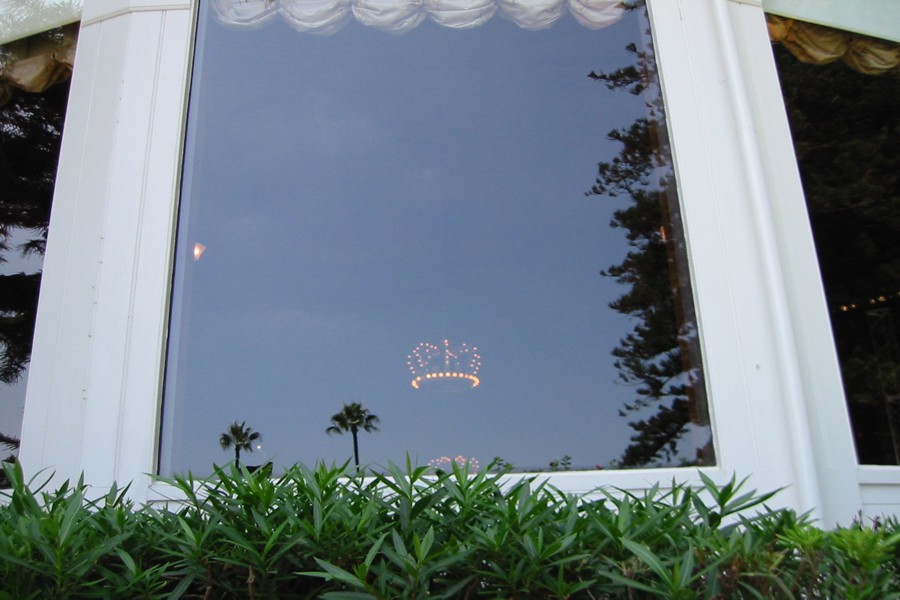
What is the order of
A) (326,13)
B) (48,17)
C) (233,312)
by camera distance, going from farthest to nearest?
(233,312)
(326,13)
(48,17)

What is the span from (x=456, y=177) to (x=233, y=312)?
4.37ft

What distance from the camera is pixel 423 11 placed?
112 inches

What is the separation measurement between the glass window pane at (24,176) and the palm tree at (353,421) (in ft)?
4.07

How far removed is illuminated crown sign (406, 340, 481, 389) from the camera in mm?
3613

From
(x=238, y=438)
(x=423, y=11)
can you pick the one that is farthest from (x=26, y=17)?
(x=238, y=438)

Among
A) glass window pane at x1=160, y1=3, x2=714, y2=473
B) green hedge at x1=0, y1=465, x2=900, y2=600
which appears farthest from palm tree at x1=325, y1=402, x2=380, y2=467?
green hedge at x1=0, y1=465, x2=900, y2=600

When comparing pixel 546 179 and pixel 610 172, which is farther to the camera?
pixel 546 179

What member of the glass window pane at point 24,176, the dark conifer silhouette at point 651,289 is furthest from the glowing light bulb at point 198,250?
the dark conifer silhouette at point 651,289

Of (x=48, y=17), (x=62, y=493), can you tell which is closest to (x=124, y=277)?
(x=62, y=493)

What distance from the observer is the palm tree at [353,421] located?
3336 millimetres

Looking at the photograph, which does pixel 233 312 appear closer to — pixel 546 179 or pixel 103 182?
pixel 103 182

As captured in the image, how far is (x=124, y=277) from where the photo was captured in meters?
1.99

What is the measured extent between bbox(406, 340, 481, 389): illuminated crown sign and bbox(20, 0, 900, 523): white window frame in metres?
1.74

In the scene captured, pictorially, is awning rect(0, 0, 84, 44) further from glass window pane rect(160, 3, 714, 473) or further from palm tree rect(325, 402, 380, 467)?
palm tree rect(325, 402, 380, 467)
